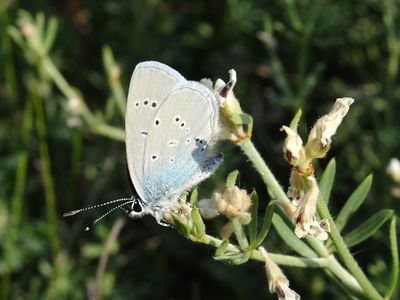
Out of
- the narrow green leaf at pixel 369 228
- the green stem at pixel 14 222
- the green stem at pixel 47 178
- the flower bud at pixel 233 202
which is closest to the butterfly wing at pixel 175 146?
the flower bud at pixel 233 202

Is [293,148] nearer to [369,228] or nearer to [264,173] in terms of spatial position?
[264,173]

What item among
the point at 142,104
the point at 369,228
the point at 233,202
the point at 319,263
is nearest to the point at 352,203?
the point at 369,228

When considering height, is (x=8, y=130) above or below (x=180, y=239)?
above

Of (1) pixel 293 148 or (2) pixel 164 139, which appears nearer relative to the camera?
(1) pixel 293 148

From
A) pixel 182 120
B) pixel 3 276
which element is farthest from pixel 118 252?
pixel 182 120

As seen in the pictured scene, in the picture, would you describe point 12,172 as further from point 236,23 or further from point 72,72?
point 236,23
